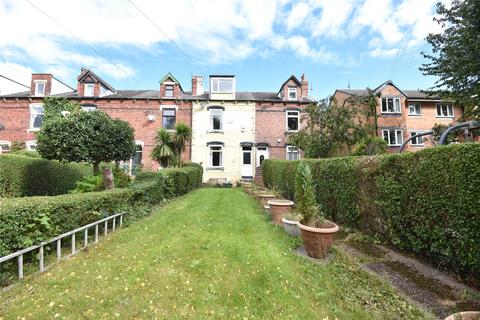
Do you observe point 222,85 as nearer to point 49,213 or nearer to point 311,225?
point 311,225

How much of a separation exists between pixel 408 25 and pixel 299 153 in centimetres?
1105

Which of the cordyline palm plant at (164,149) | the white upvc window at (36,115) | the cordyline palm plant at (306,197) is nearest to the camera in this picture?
the cordyline palm plant at (306,197)

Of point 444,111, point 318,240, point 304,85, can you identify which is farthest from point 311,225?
point 444,111

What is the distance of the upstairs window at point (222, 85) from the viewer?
62.9ft

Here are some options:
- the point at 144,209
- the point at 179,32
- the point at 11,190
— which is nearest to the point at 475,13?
the point at 179,32

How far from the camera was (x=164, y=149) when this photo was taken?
14.2 meters

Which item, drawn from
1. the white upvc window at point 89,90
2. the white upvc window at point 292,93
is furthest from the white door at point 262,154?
the white upvc window at point 89,90

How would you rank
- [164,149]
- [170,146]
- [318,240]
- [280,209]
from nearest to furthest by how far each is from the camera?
[318,240] → [280,209] → [164,149] → [170,146]

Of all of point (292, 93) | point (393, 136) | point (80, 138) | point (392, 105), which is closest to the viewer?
point (80, 138)

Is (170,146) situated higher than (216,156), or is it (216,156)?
(170,146)

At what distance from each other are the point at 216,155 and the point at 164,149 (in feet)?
18.4

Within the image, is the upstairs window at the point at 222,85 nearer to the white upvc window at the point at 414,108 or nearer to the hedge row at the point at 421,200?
the hedge row at the point at 421,200

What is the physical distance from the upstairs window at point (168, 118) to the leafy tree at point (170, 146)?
163 inches

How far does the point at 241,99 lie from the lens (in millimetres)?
19156
